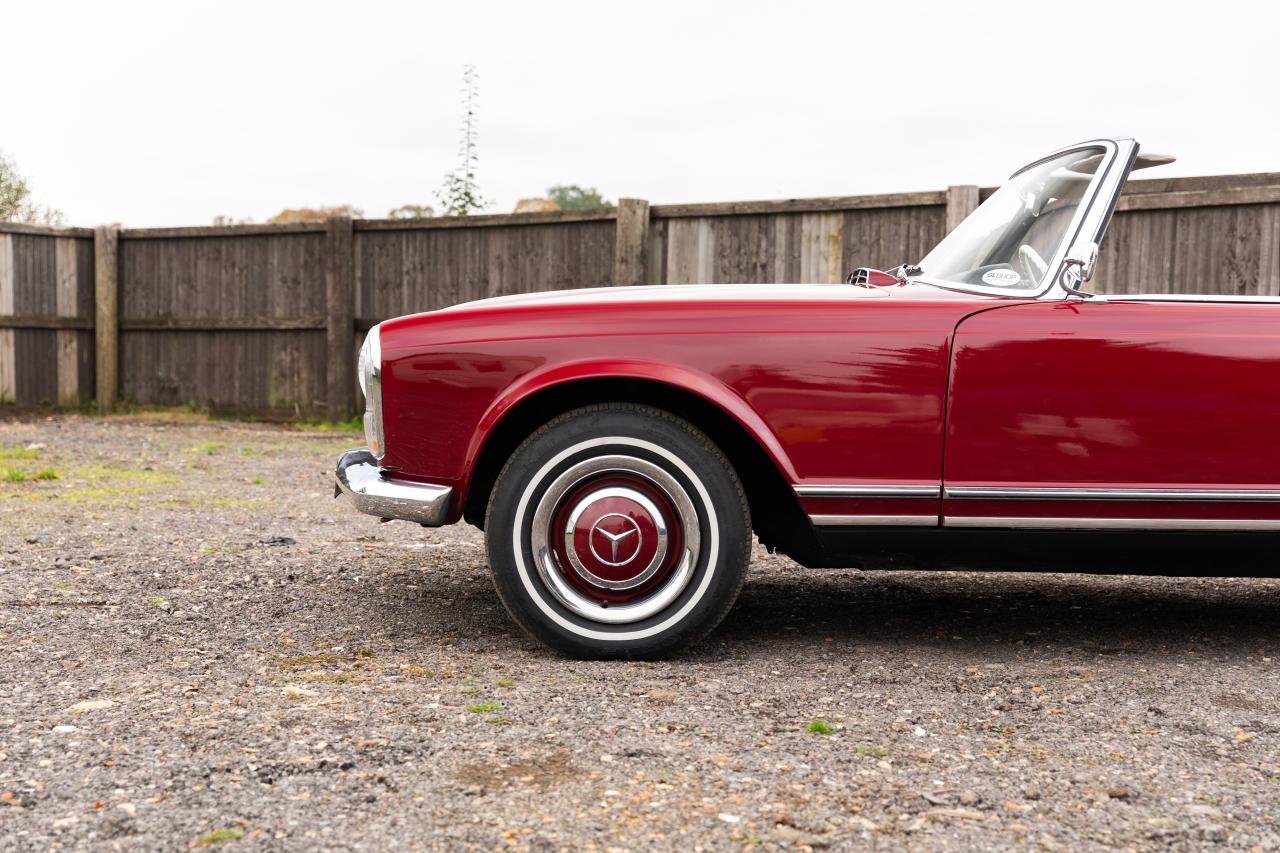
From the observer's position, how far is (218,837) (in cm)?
206

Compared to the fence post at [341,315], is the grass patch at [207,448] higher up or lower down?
lower down

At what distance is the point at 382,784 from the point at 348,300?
9.50 meters

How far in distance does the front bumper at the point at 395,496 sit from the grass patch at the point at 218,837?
1306 mm

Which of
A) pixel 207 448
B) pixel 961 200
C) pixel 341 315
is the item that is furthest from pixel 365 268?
pixel 961 200

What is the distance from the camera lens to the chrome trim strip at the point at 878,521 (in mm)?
3258

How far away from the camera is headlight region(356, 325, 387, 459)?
3.43 m

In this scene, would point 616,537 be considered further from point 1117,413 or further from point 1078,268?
point 1078,268

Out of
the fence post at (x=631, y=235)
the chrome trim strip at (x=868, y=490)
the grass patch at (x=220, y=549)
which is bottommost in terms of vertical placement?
the grass patch at (x=220, y=549)

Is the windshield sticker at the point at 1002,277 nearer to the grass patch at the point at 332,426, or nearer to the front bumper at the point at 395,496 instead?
the front bumper at the point at 395,496

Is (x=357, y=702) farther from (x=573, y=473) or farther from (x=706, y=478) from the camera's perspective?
(x=706, y=478)

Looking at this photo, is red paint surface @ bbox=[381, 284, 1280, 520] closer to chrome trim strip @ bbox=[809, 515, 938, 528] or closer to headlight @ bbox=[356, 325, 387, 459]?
chrome trim strip @ bbox=[809, 515, 938, 528]

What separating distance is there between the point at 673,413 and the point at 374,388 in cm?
90

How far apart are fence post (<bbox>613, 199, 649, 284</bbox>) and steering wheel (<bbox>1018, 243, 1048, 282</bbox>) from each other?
6.51 metres

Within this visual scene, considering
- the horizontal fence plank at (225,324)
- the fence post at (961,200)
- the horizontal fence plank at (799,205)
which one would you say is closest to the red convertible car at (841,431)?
the fence post at (961,200)
